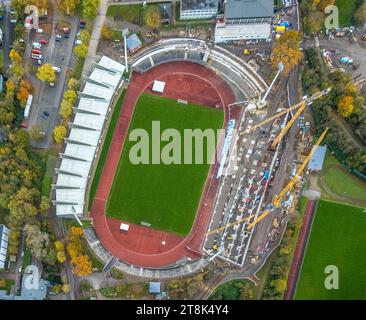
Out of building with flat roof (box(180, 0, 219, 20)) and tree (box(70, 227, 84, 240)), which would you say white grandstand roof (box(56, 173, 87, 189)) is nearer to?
tree (box(70, 227, 84, 240))

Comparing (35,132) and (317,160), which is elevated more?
(317,160)

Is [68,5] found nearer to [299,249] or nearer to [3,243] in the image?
[3,243]

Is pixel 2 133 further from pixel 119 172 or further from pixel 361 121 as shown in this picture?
pixel 361 121

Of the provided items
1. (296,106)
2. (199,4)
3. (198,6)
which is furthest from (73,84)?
(296,106)

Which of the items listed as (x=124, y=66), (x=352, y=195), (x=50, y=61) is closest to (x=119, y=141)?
(x=124, y=66)

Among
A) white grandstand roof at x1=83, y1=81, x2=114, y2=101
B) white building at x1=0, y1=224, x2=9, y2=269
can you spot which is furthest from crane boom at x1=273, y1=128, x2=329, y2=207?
white building at x1=0, y1=224, x2=9, y2=269
